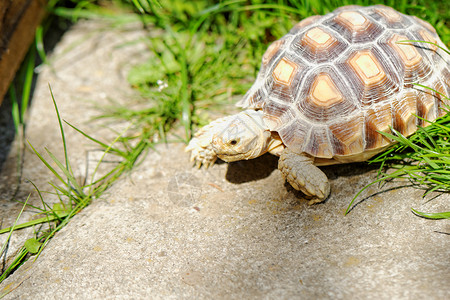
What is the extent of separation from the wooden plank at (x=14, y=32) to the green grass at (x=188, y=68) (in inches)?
4.1

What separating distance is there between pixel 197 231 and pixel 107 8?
2.73m

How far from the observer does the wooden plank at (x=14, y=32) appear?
275 cm

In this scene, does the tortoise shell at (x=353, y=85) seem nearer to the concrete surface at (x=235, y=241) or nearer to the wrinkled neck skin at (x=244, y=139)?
the wrinkled neck skin at (x=244, y=139)

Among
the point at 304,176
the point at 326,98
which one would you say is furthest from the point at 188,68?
the point at 304,176

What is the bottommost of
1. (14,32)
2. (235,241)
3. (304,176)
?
(235,241)

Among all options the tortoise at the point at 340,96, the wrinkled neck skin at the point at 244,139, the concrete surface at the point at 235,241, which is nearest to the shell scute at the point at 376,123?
the tortoise at the point at 340,96

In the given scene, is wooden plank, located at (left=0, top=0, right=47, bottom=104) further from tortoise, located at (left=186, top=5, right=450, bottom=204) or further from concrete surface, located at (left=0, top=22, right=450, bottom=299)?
tortoise, located at (left=186, top=5, right=450, bottom=204)

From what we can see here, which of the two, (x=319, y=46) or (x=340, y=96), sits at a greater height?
(x=319, y=46)

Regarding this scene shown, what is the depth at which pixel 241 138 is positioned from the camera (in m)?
2.01

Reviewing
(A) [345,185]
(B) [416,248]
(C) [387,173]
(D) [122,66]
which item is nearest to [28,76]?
(D) [122,66]

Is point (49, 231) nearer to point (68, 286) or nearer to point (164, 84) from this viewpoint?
point (68, 286)

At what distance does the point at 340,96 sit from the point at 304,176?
1.47ft

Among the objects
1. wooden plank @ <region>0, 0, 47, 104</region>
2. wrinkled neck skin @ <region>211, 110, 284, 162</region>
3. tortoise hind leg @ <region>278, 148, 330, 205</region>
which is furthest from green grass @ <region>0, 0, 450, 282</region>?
tortoise hind leg @ <region>278, 148, 330, 205</region>

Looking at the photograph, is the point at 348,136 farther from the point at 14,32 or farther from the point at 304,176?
the point at 14,32
